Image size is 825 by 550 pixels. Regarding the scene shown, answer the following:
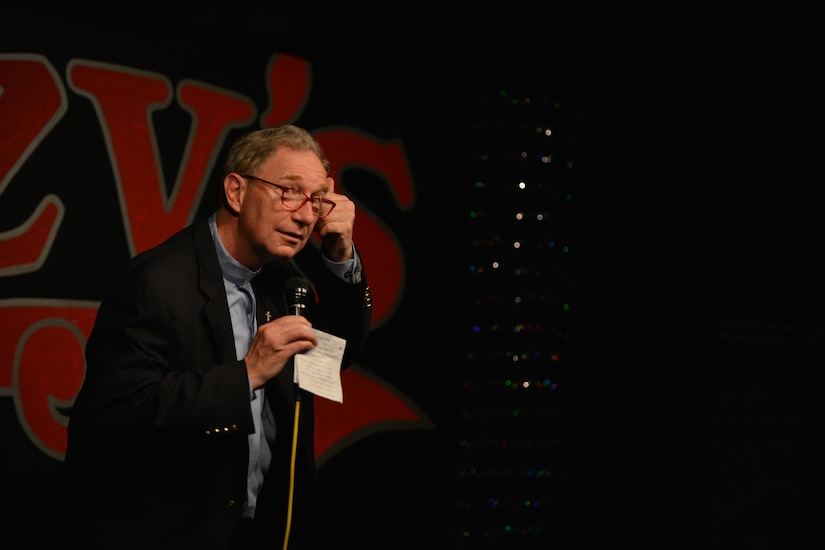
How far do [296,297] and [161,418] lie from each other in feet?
1.24

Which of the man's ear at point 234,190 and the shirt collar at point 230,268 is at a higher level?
the man's ear at point 234,190

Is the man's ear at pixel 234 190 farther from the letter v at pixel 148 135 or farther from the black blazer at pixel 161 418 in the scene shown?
the letter v at pixel 148 135

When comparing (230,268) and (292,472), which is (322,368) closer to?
(292,472)

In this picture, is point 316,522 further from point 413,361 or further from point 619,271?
point 619,271

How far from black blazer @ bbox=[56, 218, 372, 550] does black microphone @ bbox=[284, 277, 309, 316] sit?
138 mm

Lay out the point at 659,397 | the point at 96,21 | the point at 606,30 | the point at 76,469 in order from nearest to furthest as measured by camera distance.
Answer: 1. the point at 76,469
2. the point at 96,21
3. the point at 606,30
4. the point at 659,397

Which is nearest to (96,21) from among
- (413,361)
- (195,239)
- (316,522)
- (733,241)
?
(195,239)

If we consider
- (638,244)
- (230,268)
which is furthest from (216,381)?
(638,244)

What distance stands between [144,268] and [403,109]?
204 centimetres

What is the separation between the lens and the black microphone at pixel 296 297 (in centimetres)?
180

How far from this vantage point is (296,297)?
1.81 m

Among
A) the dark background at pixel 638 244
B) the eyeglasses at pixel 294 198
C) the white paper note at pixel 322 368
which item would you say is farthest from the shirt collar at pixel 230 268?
the dark background at pixel 638 244

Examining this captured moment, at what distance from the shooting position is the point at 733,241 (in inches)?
178

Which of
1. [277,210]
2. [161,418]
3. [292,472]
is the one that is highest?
[277,210]
